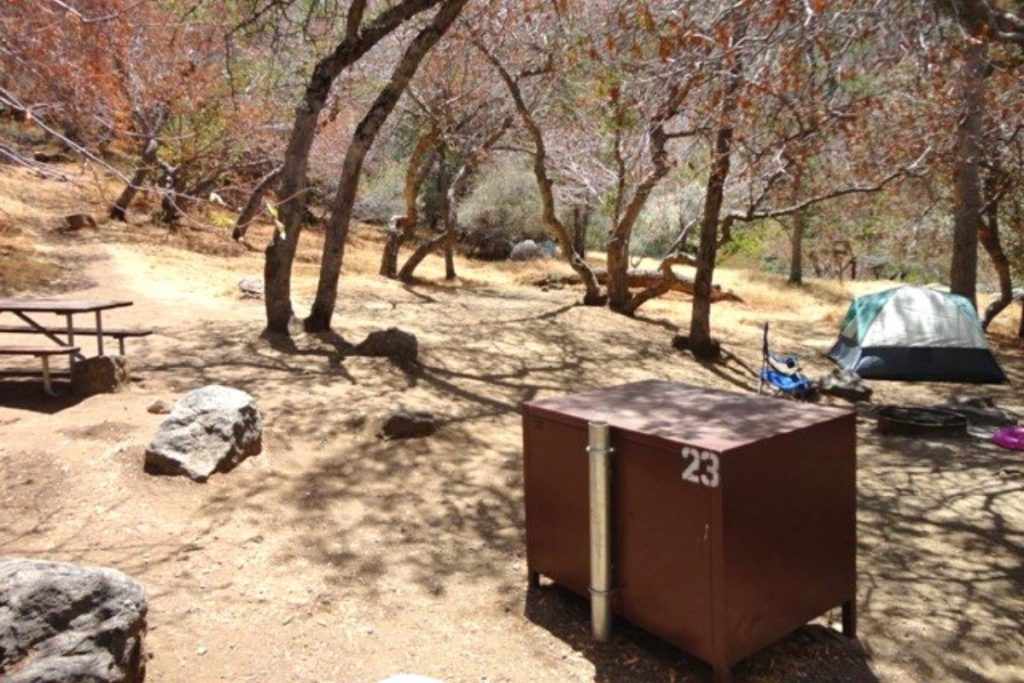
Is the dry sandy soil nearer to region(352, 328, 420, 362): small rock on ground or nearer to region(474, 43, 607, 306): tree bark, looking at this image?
region(352, 328, 420, 362): small rock on ground

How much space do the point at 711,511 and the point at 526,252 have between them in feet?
63.3

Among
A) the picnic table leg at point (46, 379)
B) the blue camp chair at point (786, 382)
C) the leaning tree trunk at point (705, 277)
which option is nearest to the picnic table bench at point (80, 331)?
the picnic table leg at point (46, 379)

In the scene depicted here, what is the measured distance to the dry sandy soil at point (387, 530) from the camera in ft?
11.4

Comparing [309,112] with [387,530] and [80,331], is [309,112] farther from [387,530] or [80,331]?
[387,530]

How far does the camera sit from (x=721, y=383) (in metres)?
10.4

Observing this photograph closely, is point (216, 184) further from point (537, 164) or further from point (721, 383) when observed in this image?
point (721, 383)

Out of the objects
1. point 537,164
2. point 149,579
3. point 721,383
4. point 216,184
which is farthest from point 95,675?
point 216,184

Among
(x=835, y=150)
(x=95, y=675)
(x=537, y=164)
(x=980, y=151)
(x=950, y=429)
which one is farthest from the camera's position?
(x=537, y=164)

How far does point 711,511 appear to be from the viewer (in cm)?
299

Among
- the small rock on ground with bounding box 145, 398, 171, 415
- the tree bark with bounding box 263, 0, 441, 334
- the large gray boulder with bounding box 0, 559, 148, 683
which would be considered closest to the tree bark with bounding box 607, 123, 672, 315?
the tree bark with bounding box 263, 0, 441, 334

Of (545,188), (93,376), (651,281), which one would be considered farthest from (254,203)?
(93,376)

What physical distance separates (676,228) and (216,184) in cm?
1201

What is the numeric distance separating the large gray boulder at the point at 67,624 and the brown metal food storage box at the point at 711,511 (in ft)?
5.69

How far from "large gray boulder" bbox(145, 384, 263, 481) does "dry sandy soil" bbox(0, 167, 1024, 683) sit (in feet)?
0.31
